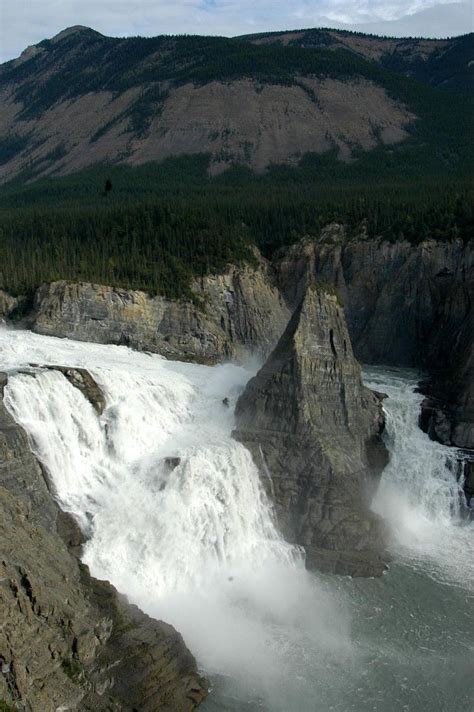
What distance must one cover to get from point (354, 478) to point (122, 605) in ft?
57.9

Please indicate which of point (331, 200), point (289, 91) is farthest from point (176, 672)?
point (289, 91)

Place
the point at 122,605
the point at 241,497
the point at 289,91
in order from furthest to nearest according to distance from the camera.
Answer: the point at 289,91 < the point at 241,497 < the point at 122,605

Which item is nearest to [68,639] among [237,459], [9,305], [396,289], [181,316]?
[237,459]

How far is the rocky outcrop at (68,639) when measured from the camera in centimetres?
2806

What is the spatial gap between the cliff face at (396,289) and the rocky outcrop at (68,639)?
37.0 meters

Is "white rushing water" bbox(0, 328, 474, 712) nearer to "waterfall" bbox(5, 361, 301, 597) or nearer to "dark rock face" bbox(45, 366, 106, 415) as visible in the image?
"waterfall" bbox(5, 361, 301, 597)

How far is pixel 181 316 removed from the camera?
257ft

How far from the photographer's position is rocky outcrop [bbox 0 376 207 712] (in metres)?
28.1

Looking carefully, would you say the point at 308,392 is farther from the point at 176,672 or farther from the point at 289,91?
the point at 289,91

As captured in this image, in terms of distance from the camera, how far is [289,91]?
7333 inches

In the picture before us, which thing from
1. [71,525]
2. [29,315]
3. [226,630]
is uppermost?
[29,315]

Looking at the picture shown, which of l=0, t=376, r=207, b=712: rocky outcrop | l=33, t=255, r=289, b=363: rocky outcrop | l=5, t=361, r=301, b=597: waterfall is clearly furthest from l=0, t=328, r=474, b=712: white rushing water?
l=33, t=255, r=289, b=363: rocky outcrop

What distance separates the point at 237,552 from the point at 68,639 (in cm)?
1387

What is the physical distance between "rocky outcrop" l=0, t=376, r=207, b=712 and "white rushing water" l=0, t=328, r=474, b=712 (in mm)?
2063
